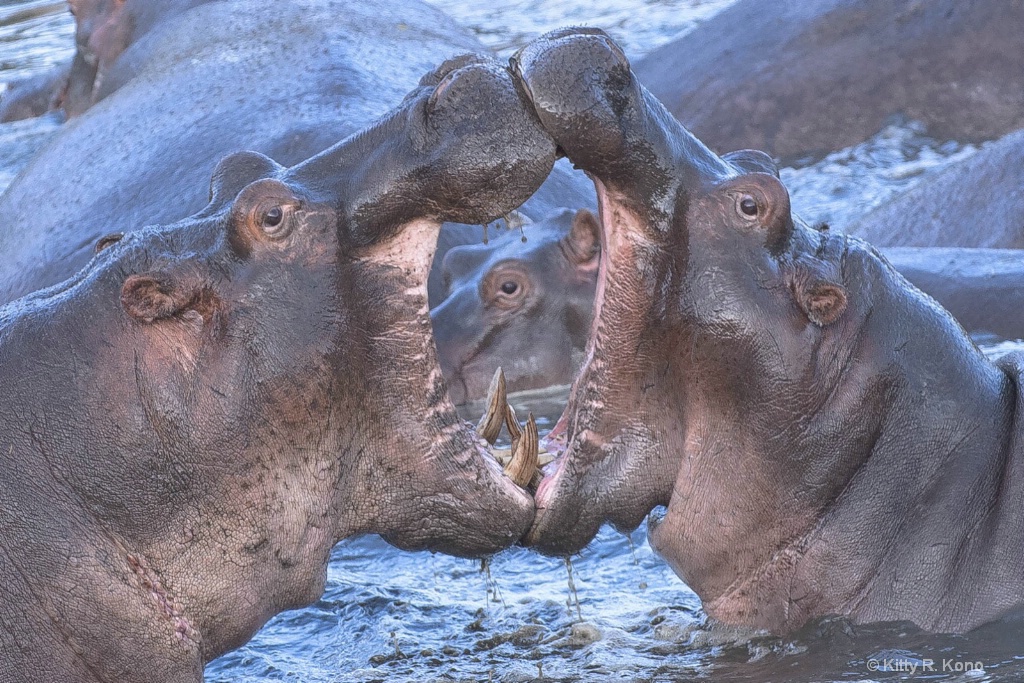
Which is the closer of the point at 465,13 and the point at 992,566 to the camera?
the point at 992,566

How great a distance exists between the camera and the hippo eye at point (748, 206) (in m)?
3.78

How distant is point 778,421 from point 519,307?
101 inches

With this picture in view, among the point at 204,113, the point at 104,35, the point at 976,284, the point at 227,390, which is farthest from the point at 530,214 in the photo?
the point at 104,35

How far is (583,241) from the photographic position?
6078 mm

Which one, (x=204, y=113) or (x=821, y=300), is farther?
(x=204, y=113)

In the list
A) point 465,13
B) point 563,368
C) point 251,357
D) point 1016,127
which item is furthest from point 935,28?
point 251,357

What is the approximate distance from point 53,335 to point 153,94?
396cm

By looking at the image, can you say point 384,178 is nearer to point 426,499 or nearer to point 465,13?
point 426,499

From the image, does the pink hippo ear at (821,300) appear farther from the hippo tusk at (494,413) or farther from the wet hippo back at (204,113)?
the wet hippo back at (204,113)

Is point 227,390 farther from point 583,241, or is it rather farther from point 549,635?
point 583,241

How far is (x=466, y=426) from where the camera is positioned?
380cm

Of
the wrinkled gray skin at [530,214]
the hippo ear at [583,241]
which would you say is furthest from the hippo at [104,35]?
the hippo ear at [583,241]

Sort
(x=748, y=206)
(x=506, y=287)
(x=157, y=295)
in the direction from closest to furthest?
(x=157, y=295)
(x=748, y=206)
(x=506, y=287)

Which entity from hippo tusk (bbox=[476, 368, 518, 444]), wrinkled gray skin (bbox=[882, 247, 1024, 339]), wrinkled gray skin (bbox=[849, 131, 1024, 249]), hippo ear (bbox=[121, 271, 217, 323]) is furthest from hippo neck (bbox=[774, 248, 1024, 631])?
wrinkled gray skin (bbox=[849, 131, 1024, 249])
